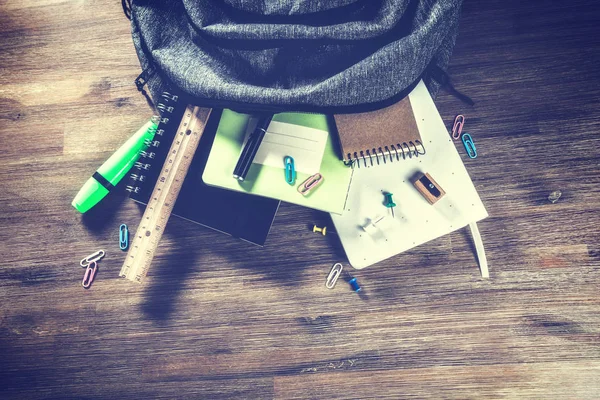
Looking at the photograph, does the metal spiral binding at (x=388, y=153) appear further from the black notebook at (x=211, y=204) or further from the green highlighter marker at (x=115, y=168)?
the green highlighter marker at (x=115, y=168)

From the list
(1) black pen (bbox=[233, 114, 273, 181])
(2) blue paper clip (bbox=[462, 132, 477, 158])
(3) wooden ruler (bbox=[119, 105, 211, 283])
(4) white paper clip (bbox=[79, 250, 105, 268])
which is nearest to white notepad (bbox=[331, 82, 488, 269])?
(2) blue paper clip (bbox=[462, 132, 477, 158])

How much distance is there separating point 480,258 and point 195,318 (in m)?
0.79

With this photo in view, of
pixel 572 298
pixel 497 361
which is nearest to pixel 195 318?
pixel 497 361

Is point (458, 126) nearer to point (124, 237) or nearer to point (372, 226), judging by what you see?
point (372, 226)

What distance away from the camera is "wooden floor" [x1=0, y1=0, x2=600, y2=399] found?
1.00 meters

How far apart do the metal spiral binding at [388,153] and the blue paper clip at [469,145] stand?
0.17m

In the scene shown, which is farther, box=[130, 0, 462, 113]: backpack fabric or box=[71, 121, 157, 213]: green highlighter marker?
box=[71, 121, 157, 213]: green highlighter marker

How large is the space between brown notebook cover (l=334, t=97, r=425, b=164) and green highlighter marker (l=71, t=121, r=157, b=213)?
506mm

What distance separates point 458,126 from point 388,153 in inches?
10.3

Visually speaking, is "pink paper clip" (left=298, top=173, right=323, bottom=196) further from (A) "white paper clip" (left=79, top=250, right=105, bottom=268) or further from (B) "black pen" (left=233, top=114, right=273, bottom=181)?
(A) "white paper clip" (left=79, top=250, right=105, bottom=268)

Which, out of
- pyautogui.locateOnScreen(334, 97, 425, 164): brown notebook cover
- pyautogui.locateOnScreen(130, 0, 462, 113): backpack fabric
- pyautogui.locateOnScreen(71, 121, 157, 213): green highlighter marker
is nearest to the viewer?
pyautogui.locateOnScreen(130, 0, 462, 113): backpack fabric

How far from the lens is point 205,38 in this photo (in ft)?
2.63

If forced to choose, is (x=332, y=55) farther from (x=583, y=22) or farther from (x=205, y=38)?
(x=583, y=22)

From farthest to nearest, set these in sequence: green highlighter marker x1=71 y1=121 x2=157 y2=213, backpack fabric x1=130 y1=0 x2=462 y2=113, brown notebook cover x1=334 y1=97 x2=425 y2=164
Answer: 1. green highlighter marker x1=71 y1=121 x2=157 y2=213
2. brown notebook cover x1=334 y1=97 x2=425 y2=164
3. backpack fabric x1=130 y1=0 x2=462 y2=113
